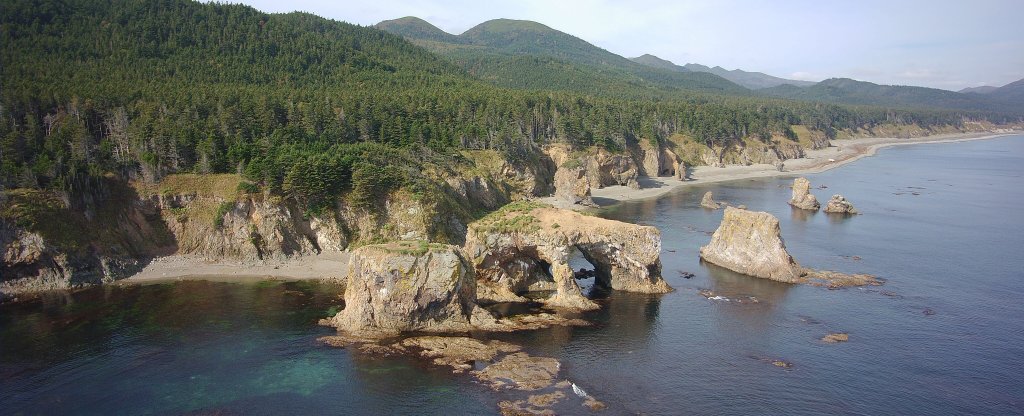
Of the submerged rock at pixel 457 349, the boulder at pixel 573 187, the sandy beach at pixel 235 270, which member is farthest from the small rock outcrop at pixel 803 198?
the sandy beach at pixel 235 270

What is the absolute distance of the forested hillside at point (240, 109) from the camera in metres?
73.6

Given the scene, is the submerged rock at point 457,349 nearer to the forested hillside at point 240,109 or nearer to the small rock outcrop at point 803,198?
the forested hillside at point 240,109

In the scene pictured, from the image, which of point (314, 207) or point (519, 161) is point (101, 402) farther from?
point (519, 161)

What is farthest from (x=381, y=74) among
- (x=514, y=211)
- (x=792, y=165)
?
(x=792, y=165)

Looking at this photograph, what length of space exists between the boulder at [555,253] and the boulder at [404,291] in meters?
8.06

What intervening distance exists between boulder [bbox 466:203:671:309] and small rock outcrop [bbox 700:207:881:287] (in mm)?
13015

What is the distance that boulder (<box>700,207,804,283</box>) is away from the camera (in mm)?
66812

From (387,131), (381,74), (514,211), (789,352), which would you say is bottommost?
(789,352)

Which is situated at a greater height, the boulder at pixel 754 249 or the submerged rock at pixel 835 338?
the boulder at pixel 754 249

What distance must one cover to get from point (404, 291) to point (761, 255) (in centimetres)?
4212

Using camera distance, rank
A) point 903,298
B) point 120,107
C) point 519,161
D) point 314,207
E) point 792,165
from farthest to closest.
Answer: point 792,165 < point 519,161 < point 120,107 < point 314,207 < point 903,298

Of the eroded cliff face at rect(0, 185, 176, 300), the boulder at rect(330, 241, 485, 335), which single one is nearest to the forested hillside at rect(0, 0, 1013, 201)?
the eroded cliff face at rect(0, 185, 176, 300)

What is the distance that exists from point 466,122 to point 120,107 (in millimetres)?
57441

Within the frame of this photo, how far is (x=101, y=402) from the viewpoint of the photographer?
1523 inches
